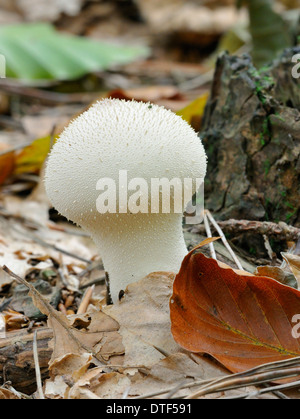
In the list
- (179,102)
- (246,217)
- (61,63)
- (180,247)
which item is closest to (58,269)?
(180,247)

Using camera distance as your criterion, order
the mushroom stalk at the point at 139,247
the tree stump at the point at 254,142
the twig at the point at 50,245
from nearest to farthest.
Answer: the mushroom stalk at the point at 139,247 → the tree stump at the point at 254,142 → the twig at the point at 50,245

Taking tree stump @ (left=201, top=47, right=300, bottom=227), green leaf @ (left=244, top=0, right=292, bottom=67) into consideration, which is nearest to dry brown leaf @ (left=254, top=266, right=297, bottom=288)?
tree stump @ (left=201, top=47, right=300, bottom=227)

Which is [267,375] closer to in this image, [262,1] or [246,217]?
[246,217]

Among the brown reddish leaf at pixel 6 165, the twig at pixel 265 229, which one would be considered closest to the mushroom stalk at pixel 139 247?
the twig at pixel 265 229

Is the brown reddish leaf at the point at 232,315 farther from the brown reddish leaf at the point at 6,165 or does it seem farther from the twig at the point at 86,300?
the brown reddish leaf at the point at 6,165

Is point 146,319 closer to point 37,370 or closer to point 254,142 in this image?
point 37,370

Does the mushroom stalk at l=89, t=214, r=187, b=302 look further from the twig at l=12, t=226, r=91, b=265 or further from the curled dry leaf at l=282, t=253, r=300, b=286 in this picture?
the twig at l=12, t=226, r=91, b=265
